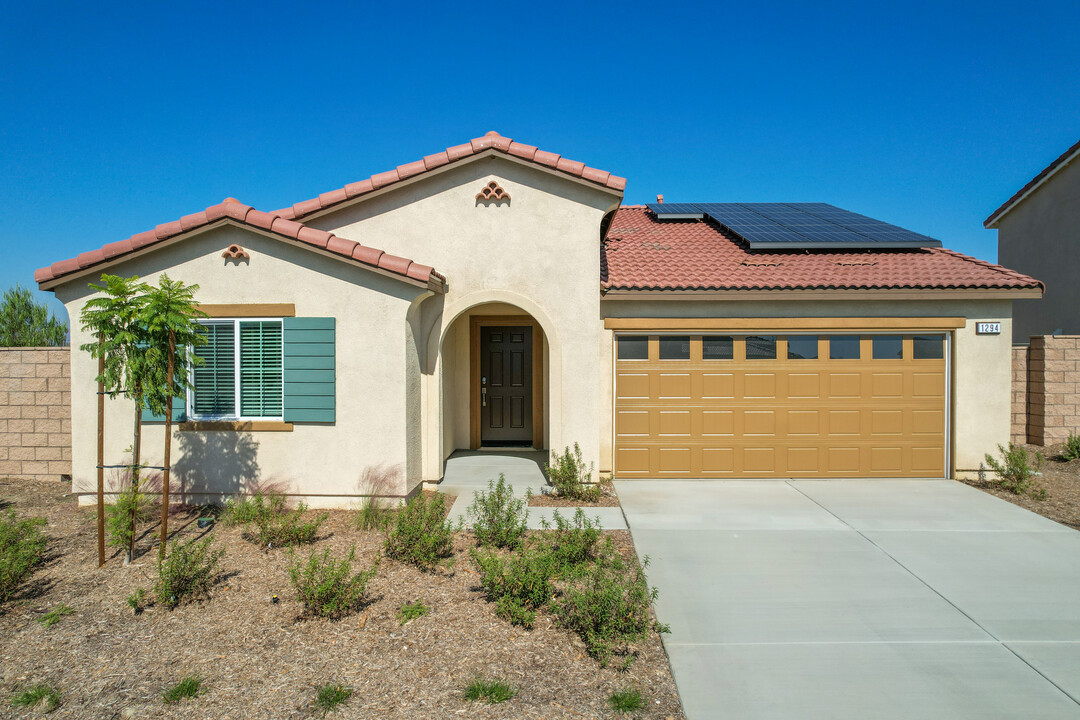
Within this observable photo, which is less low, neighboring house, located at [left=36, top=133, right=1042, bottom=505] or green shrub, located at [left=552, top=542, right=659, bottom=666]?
neighboring house, located at [left=36, top=133, right=1042, bottom=505]

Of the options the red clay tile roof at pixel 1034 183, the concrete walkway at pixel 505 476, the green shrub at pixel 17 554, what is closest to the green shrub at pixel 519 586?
the concrete walkway at pixel 505 476

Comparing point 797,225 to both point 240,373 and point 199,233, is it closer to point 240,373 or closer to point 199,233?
point 240,373

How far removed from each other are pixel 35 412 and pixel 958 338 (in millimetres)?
13902

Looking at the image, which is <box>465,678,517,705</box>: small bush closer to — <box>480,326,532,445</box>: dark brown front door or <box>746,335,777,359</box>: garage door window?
<box>746,335,777,359</box>: garage door window

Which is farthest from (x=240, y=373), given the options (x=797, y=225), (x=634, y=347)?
(x=797, y=225)

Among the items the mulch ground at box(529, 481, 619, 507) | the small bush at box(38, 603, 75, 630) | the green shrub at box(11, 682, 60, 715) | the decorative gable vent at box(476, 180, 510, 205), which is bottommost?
the green shrub at box(11, 682, 60, 715)

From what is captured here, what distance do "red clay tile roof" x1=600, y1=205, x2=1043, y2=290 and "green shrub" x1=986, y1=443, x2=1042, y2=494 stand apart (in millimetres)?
2416

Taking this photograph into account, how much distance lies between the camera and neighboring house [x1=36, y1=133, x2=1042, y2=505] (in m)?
7.48

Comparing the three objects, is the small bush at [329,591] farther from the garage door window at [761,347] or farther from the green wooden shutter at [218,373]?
the garage door window at [761,347]

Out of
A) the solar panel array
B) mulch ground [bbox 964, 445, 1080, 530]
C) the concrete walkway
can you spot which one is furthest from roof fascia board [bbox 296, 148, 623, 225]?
mulch ground [bbox 964, 445, 1080, 530]

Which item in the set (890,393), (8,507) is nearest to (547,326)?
(890,393)

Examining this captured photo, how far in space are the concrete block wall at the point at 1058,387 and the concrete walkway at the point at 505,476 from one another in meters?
8.72

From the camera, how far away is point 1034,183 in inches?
609

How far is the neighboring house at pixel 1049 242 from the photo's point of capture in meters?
14.1
